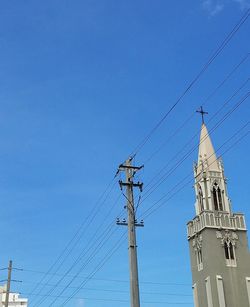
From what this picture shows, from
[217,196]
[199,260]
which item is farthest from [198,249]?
[217,196]

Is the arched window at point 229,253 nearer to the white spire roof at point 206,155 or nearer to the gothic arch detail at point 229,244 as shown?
the gothic arch detail at point 229,244

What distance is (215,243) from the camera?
195 ft

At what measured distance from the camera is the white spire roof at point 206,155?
65.0 meters

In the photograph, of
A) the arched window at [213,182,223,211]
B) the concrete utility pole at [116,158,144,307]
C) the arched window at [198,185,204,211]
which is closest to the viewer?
the concrete utility pole at [116,158,144,307]

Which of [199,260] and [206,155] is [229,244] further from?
[206,155]

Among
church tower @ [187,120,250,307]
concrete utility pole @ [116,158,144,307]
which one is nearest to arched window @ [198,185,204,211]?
church tower @ [187,120,250,307]

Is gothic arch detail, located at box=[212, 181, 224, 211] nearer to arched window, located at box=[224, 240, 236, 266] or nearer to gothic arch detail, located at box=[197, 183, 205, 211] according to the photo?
gothic arch detail, located at box=[197, 183, 205, 211]

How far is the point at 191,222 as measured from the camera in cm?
6366

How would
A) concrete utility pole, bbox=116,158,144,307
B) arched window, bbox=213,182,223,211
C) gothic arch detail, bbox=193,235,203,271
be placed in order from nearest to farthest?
concrete utility pole, bbox=116,158,144,307 < gothic arch detail, bbox=193,235,203,271 < arched window, bbox=213,182,223,211

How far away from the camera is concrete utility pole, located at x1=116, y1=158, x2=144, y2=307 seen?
24.6m

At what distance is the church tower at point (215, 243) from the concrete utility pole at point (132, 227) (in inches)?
1267

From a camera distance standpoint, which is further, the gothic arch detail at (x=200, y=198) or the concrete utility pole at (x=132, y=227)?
the gothic arch detail at (x=200, y=198)

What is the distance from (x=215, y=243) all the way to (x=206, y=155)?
11.2m

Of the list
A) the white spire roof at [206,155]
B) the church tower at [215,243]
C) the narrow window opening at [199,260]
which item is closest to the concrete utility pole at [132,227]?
the church tower at [215,243]
